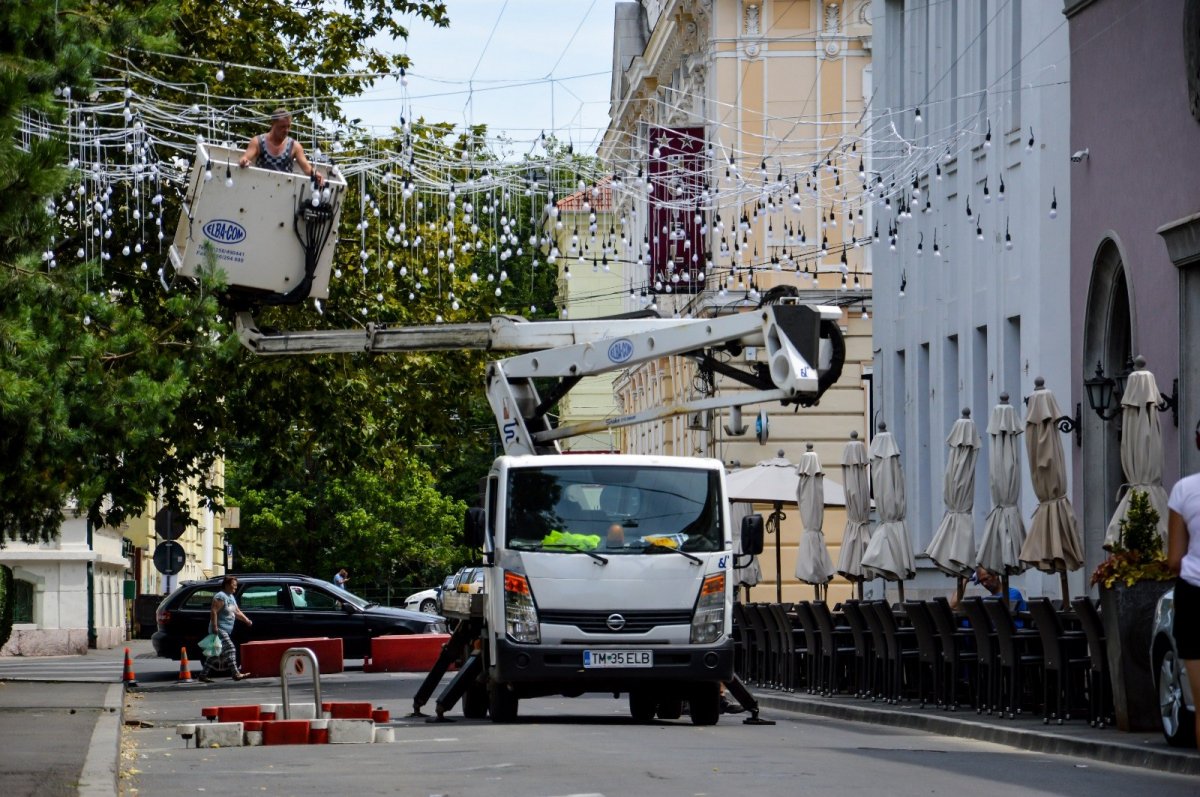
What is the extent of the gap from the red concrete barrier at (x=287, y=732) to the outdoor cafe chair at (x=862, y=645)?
7884 millimetres

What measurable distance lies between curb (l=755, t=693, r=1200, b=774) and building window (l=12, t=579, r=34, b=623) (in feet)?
83.7

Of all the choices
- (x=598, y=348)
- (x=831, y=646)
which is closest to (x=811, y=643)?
(x=831, y=646)

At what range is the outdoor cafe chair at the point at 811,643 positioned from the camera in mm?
26047

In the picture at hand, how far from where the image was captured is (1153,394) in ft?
67.2

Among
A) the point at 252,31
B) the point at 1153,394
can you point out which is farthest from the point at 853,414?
the point at 1153,394

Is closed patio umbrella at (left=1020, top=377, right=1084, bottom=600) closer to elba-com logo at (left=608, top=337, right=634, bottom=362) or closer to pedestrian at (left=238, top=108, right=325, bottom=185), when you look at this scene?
elba-com logo at (left=608, top=337, right=634, bottom=362)

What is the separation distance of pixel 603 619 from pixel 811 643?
7.20 metres

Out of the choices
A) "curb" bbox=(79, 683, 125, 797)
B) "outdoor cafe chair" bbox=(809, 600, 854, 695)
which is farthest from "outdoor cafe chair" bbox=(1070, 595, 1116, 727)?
"outdoor cafe chair" bbox=(809, 600, 854, 695)

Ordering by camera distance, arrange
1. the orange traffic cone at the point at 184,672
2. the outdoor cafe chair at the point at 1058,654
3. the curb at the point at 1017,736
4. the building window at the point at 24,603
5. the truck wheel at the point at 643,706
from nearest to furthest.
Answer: the curb at the point at 1017,736, the outdoor cafe chair at the point at 1058,654, the truck wheel at the point at 643,706, the orange traffic cone at the point at 184,672, the building window at the point at 24,603

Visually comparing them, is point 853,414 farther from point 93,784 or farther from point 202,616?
point 93,784

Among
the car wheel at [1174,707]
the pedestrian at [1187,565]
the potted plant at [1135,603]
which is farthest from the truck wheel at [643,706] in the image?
the pedestrian at [1187,565]

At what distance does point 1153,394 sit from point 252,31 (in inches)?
612

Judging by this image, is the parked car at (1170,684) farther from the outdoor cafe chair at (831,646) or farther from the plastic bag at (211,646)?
the plastic bag at (211,646)

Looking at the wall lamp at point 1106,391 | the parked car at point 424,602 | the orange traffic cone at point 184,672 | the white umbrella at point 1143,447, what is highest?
the wall lamp at point 1106,391
